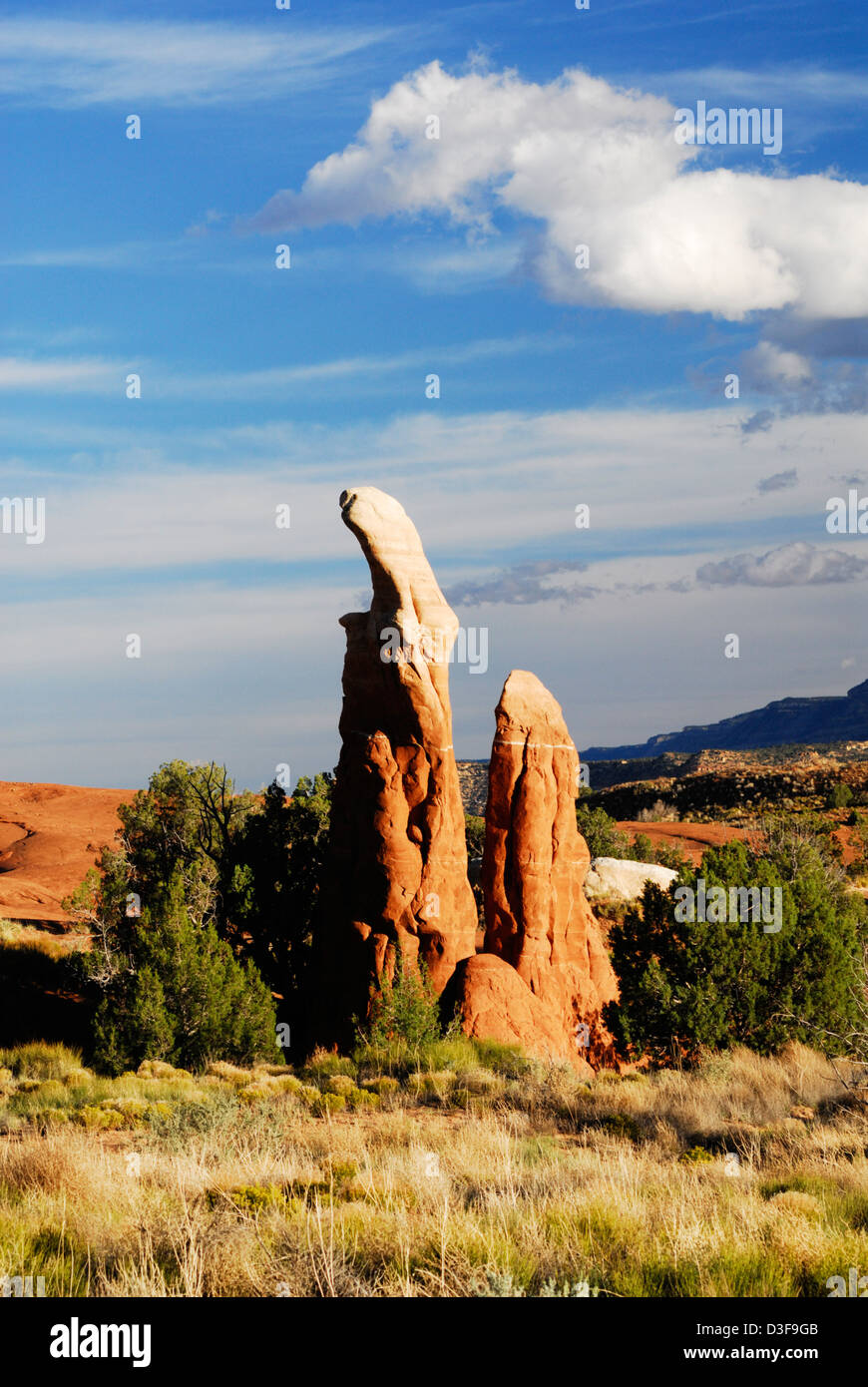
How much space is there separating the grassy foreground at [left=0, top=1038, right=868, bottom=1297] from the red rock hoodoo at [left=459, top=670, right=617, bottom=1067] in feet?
18.3

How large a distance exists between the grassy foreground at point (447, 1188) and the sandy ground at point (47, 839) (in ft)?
97.9

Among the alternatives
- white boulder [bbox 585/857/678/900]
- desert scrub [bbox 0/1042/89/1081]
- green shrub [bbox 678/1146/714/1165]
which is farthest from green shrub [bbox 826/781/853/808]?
green shrub [bbox 678/1146/714/1165]

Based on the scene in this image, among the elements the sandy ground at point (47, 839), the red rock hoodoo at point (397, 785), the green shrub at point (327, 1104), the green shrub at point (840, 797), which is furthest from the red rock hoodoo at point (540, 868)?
the green shrub at point (840, 797)

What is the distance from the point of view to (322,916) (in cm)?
2120

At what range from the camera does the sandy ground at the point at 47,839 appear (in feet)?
153

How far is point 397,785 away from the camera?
20281mm

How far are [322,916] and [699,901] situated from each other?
7038 mm

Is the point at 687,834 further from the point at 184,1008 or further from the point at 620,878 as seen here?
the point at 184,1008

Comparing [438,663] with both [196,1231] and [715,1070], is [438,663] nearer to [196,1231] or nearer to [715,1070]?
[715,1070]

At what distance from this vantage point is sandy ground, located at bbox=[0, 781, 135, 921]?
46.6 metres
